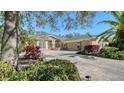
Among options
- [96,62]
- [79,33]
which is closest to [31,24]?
[79,33]

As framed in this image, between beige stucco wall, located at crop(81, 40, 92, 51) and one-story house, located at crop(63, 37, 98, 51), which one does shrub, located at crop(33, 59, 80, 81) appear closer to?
one-story house, located at crop(63, 37, 98, 51)

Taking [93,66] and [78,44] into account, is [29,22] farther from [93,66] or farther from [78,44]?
[93,66]

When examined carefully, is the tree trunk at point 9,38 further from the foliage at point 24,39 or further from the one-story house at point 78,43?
the one-story house at point 78,43

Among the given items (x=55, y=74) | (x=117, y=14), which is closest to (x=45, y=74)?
(x=55, y=74)

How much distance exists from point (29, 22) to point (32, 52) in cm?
75

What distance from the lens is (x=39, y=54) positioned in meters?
7.16

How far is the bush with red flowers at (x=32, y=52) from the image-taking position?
704cm

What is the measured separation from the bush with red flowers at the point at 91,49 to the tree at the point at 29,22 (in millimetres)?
524

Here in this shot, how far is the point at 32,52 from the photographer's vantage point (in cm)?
718

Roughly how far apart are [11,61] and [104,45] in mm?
2288
